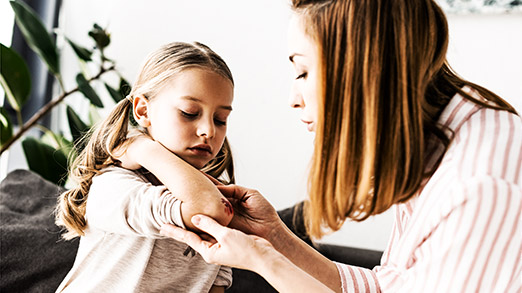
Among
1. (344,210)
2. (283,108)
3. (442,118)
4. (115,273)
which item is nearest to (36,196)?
(115,273)

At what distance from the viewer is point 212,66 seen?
3.38 ft

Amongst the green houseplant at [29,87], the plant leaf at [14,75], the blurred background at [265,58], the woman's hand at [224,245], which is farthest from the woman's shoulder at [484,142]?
the plant leaf at [14,75]

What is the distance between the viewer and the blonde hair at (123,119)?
1.03m

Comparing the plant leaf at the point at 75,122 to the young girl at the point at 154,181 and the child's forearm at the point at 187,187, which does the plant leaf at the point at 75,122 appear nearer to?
the young girl at the point at 154,181

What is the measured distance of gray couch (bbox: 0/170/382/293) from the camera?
1.46m

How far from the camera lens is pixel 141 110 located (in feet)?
3.52

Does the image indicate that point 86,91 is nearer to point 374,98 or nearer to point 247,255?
point 247,255

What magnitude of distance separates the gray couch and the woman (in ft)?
2.00

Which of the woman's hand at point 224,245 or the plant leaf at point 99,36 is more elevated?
the plant leaf at point 99,36

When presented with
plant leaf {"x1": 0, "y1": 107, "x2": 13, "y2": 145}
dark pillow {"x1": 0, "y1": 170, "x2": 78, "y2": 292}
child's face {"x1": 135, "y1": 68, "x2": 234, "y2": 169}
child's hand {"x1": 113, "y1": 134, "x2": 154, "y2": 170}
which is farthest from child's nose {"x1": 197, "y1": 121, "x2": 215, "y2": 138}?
plant leaf {"x1": 0, "y1": 107, "x2": 13, "y2": 145}

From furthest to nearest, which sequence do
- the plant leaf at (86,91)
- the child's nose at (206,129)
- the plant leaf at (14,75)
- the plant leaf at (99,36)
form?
1. the plant leaf at (99,36)
2. the plant leaf at (86,91)
3. the plant leaf at (14,75)
4. the child's nose at (206,129)

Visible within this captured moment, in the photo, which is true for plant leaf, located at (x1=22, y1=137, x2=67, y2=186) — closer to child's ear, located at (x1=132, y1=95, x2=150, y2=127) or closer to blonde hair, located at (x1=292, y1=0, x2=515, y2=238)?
child's ear, located at (x1=132, y1=95, x2=150, y2=127)

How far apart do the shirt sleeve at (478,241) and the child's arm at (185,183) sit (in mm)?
381

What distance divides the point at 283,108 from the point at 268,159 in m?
0.22
